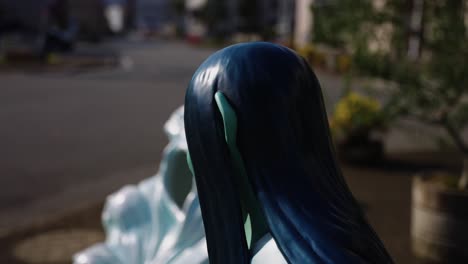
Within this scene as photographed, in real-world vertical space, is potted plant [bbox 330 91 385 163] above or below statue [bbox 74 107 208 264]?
below

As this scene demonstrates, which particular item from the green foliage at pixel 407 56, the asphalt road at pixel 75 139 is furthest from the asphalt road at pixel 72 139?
the green foliage at pixel 407 56

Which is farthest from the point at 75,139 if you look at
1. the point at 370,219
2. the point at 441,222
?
the point at 441,222

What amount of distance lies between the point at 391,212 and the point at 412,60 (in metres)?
1.46

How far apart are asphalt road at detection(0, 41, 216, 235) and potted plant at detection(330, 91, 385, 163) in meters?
2.27

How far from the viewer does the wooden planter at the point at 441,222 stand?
3658 mm

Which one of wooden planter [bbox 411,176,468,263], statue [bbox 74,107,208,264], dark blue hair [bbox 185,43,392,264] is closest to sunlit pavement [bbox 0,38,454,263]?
wooden planter [bbox 411,176,468,263]

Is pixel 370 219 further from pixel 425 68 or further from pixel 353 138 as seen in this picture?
pixel 353 138

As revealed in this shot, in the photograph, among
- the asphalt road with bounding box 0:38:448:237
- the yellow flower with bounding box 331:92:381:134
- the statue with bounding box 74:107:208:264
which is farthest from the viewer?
the yellow flower with bounding box 331:92:381:134

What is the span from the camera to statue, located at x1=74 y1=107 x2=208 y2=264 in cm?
230

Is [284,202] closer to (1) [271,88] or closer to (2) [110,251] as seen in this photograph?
(1) [271,88]

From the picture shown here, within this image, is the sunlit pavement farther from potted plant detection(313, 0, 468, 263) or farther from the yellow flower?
the yellow flower

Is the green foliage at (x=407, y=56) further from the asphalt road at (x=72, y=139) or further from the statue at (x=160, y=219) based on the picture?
the asphalt road at (x=72, y=139)

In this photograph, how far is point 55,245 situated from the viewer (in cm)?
429

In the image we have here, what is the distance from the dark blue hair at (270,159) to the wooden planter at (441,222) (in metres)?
2.40
